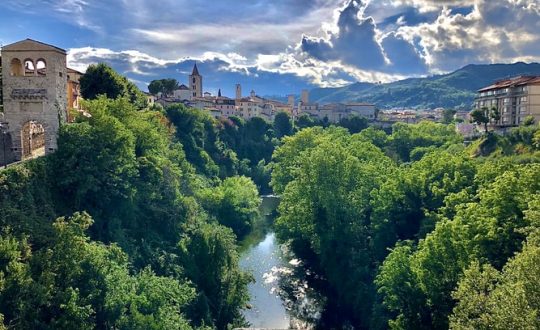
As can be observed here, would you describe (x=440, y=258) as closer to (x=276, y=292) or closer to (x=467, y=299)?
(x=467, y=299)

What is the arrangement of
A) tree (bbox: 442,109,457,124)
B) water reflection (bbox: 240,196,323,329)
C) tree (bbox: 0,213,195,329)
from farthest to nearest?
tree (bbox: 442,109,457,124) < water reflection (bbox: 240,196,323,329) < tree (bbox: 0,213,195,329)

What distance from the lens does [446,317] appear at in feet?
86.1

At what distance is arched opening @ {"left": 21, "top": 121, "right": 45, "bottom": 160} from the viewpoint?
37.1 meters

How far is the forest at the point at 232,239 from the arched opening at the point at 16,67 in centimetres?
553

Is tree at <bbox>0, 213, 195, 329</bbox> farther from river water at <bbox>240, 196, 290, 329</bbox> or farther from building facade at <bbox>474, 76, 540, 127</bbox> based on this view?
building facade at <bbox>474, 76, 540, 127</bbox>

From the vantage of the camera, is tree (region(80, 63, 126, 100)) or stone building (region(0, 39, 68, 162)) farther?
tree (region(80, 63, 126, 100))

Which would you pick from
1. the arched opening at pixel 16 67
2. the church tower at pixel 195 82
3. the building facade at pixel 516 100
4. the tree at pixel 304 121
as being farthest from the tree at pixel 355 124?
the arched opening at pixel 16 67

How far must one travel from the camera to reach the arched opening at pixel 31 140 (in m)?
37.1

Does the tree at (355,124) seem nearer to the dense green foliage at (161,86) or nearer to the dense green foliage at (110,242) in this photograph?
the dense green foliage at (161,86)

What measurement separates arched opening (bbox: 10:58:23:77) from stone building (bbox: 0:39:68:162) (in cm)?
20

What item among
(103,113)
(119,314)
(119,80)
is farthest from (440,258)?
(119,80)

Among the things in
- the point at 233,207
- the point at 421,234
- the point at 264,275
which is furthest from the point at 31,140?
the point at 421,234

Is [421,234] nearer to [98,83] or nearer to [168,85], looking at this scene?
[98,83]

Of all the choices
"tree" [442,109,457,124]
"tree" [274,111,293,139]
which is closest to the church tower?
"tree" [274,111,293,139]
